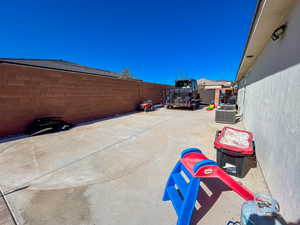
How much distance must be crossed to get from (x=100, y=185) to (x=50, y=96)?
5.18 metres

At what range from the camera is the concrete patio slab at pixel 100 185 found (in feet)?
4.71

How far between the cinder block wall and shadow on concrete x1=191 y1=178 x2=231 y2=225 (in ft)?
20.3

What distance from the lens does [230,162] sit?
208 cm

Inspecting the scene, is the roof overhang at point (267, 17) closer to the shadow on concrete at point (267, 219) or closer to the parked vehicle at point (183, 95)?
the shadow on concrete at point (267, 219)

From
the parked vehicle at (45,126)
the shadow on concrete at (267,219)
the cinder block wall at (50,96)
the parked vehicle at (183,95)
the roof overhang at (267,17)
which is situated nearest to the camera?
the shadow on concrete at (267,219)

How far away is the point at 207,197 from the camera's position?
66.3 inches

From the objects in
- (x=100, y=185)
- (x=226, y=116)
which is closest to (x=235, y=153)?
(x=100, y=185)

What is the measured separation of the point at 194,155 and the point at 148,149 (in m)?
1.67

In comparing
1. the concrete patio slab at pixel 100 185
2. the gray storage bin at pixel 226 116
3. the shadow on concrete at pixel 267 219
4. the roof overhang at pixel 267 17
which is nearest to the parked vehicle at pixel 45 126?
the concrete patio slab at pixel 100 185

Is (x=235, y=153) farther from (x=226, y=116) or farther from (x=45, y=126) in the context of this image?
(x=45, y=126)

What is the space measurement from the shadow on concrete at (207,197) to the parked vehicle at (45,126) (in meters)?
5.55

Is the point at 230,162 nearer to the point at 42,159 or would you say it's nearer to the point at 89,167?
the point at 89,167

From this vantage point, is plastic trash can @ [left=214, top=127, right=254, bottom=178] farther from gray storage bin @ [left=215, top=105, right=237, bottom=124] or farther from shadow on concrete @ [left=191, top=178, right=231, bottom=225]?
gray storage bin @ [left=215, top=105, right=237, bottom=124]

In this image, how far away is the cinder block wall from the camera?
420cm
